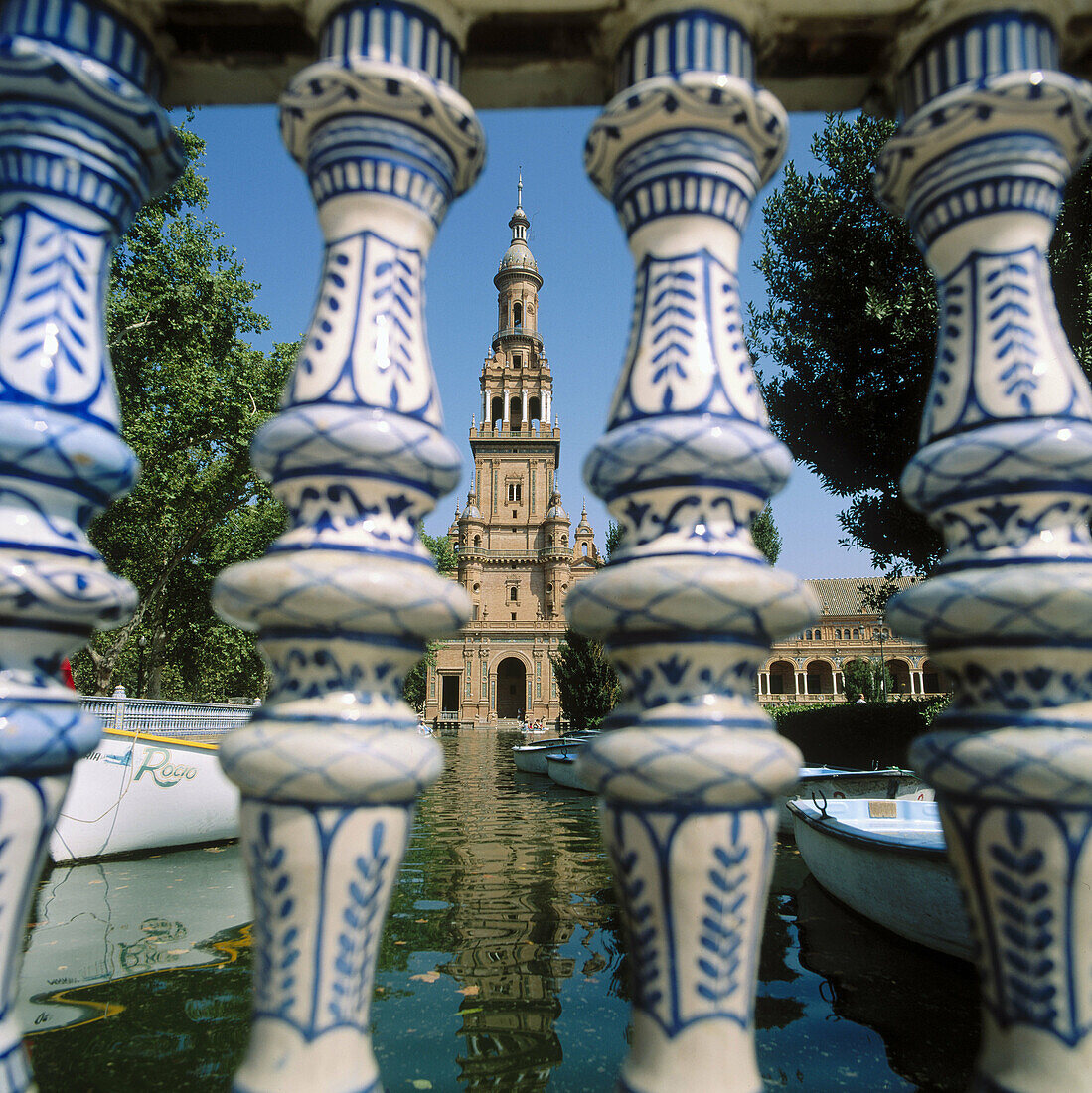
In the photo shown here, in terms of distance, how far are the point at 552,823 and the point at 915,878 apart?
725 centimetres

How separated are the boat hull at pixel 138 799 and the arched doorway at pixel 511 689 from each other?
50.5 meters

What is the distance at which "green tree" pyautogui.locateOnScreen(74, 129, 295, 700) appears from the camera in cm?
1647

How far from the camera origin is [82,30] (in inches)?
57.3

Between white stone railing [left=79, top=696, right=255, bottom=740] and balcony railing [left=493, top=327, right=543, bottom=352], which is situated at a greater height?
balcony railing [left=493, top=327, right=543, bottom=352]

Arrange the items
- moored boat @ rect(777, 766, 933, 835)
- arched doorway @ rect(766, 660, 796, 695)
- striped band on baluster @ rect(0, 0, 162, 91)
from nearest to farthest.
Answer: striped band on baluster @ rect(0, 0, 162, 91), moored boat @ rect(777, 766, 933, 835), arched doorway @ rect(766, 660, 796, 695)

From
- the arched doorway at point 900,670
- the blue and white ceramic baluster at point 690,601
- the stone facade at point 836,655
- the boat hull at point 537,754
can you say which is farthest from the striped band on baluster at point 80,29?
the arched doorway at point 900,670

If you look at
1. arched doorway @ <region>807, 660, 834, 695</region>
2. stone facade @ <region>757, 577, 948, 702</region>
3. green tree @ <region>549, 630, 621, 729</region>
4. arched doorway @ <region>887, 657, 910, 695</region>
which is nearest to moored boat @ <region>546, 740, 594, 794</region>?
green tree @ <region>549, 630, 621, 729</region>

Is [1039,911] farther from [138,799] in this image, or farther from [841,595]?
[841,595]

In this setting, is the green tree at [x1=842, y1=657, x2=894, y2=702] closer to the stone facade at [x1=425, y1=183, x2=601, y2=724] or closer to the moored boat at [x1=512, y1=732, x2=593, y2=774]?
the stone facade at [x1=425, y1=183, x2=601, y2=724]

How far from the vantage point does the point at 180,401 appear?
1698 cm

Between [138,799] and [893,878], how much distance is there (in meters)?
7.75

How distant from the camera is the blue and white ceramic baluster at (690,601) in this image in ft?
3.77

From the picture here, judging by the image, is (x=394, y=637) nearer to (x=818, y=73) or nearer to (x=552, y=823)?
(x=818, y=73)

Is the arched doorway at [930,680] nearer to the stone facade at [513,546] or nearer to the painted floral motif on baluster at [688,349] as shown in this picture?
the stone facade at [513,546]
